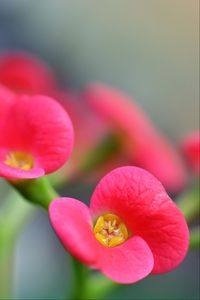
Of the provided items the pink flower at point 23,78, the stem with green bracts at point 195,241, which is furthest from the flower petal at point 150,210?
the pink flower at point 23,78

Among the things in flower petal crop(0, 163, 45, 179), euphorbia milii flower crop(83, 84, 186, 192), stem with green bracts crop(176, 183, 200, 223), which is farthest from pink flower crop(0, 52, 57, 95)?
flower petal crop(0, 163, 45, 179)

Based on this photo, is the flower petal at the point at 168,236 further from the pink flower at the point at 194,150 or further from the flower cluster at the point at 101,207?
the pink flower at the point at 194,150

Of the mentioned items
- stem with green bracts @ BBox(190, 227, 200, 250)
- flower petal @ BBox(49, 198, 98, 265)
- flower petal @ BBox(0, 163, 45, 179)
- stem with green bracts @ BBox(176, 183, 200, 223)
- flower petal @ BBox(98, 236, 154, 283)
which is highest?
flower petal @ BBox(0, 163, 45, 179)

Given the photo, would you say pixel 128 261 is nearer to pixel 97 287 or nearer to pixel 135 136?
pixel 97 287

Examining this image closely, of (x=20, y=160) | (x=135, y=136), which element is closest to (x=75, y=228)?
(x=20, y=160)

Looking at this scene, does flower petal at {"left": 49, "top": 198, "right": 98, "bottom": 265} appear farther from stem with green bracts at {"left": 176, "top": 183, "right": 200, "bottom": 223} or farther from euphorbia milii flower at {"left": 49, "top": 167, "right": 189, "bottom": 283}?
stem with green bracts at {"left": 176, "top": 183, "right": 200, "bottom": 223}

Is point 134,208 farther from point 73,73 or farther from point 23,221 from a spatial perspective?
point 73,73
